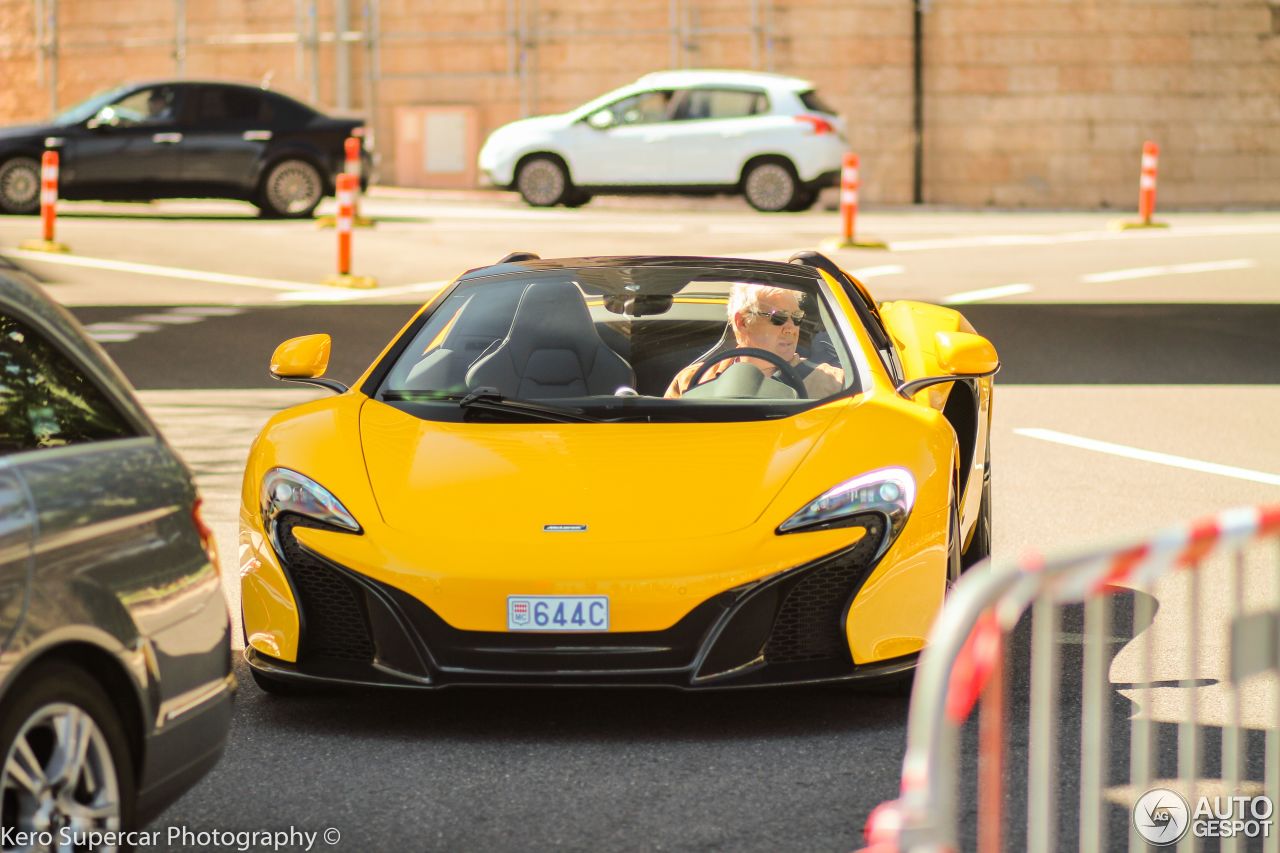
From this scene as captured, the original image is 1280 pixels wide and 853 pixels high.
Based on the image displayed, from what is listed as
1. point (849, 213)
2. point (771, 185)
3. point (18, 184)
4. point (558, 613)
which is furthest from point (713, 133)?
point (558, 613)

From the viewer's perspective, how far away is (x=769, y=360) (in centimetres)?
665

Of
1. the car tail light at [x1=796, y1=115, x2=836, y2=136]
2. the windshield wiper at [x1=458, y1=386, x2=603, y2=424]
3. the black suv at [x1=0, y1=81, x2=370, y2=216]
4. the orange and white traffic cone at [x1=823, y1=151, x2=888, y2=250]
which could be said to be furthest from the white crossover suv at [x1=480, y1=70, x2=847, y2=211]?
the windshield wiper at [x1=458, y1=386, x2=603, y2=424]

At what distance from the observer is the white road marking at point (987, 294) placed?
57.4 ft

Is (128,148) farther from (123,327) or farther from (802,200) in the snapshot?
(123,327)

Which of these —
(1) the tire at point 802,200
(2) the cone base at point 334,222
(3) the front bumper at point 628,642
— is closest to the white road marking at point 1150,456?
(3) the front bumper at point 628,642

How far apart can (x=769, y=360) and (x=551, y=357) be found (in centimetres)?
71

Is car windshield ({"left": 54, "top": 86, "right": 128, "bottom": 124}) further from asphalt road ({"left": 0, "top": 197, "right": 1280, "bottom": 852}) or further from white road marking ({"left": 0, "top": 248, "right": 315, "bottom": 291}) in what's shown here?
white road marking ({"left": 0, "top": 248, "right": 315, "bottom": 291})

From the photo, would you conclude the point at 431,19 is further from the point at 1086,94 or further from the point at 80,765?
the point at 80,765

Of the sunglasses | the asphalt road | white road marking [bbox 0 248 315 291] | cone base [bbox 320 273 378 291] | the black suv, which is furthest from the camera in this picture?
the black suv

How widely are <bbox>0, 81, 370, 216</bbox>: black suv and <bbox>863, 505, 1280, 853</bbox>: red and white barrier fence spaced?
19.6m

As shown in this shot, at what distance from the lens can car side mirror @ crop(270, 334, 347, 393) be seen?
657cm

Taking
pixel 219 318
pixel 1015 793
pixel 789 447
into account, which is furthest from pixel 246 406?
pixel 1015 793

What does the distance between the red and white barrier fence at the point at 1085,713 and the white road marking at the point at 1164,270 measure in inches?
531

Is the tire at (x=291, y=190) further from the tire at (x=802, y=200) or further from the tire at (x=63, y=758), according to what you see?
the tire at (x=63, y=758)
